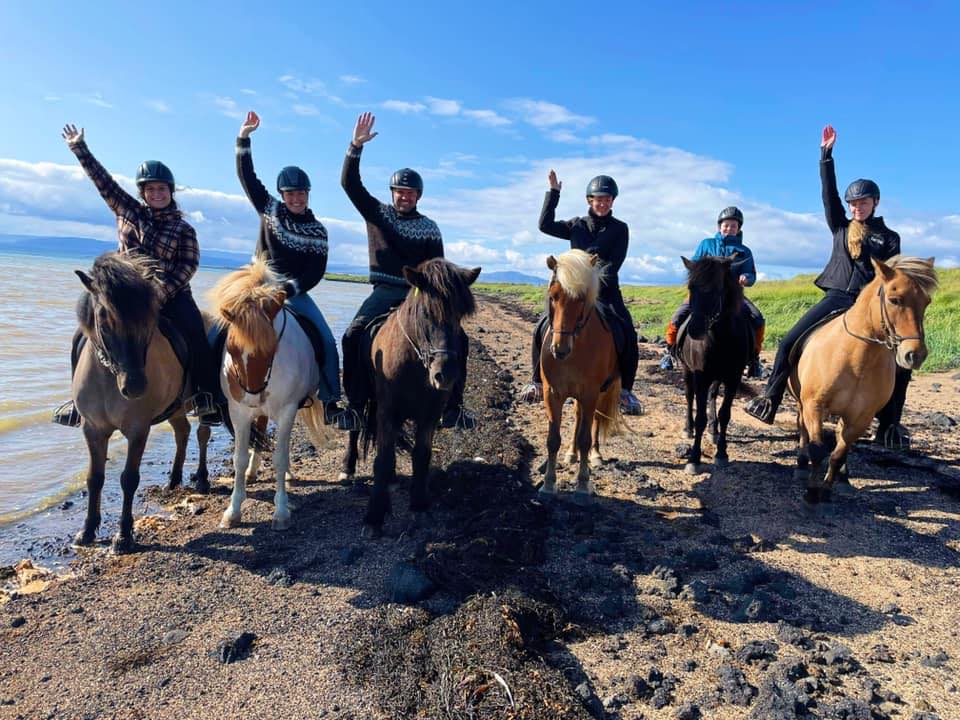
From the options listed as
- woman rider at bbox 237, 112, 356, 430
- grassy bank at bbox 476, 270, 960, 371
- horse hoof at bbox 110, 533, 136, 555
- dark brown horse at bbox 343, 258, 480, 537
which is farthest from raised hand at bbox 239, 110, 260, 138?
grassy bank at bbox 476, 270, 960, 371

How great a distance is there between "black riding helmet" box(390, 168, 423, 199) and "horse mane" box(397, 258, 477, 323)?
51.6 inches

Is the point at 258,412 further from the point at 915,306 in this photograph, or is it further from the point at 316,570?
the point at 915,306

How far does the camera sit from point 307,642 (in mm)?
3469

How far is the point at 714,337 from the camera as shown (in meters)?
6.93

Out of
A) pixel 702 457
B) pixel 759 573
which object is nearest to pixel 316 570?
pixel 759 573

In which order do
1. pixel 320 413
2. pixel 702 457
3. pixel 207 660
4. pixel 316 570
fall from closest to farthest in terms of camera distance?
pixel 207 660
pixel 316 570
pixel 320 413
pixel 702 457

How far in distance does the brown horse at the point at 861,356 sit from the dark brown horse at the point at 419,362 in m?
3.58

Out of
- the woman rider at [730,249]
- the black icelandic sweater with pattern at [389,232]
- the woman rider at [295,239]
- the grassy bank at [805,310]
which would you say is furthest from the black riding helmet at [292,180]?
the grassy bank at [805,310]

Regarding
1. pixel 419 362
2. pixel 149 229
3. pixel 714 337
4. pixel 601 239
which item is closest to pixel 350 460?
pixel 419 362

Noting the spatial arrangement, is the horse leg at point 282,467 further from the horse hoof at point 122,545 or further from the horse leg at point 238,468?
the horse hoof at point 122,545

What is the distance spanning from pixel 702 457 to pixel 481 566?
4420 mm

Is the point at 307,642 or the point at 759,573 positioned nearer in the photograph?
the point at 307,642

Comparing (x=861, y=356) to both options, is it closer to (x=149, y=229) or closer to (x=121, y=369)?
(x=121, y=369)

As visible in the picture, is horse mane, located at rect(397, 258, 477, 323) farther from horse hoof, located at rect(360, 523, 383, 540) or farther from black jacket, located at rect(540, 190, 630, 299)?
black jacket, located at rect(540, 190, 630, 299)
